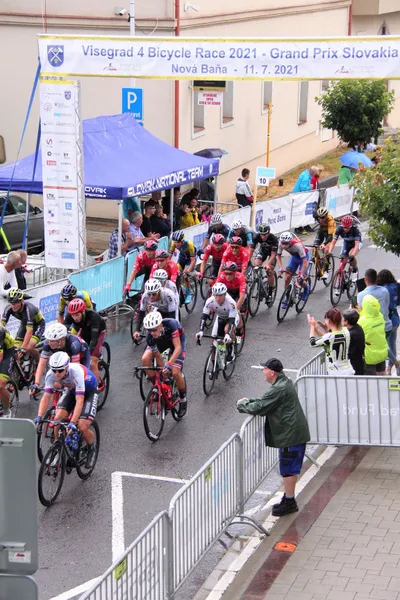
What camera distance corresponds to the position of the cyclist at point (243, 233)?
1780 centimetres

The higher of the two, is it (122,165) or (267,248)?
(122,165)

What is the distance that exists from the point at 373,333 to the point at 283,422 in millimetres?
3072


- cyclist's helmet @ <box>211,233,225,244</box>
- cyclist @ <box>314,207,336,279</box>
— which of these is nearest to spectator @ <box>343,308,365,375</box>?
cyclist's helmet @ <box>211,233,225,244</box>

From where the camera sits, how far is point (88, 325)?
12.7m

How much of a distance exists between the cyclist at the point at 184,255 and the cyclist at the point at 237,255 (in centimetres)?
136

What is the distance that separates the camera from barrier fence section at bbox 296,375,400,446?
11195 mm

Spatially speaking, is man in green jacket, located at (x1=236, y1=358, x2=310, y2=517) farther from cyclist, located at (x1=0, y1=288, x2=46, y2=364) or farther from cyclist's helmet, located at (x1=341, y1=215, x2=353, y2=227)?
cyclist's helmet, located at (x1=341, y1=215, x2=353, y2=227)

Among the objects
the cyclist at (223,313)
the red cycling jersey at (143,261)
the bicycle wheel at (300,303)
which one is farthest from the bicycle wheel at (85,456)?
the bicycle wheel at (300,303)

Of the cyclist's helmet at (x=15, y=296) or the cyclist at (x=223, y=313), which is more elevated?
the cyclist's helmet at (x=15, y=296)

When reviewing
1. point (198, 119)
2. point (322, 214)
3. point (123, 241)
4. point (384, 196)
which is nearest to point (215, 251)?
point (123, 241)

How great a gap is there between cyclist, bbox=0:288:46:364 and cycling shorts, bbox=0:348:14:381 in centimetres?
95

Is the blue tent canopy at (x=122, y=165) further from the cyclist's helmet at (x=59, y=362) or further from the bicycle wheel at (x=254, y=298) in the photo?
the cyclist's helmet at (x=59, y=362)

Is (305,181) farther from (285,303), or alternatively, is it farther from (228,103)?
(285,303)

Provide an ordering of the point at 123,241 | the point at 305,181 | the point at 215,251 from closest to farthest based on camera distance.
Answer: the point at 215,251 < the point at 123,241 < the point at 305,181
